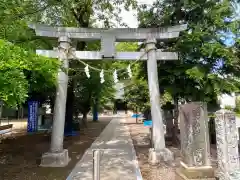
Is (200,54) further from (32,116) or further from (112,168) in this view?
(32,116)

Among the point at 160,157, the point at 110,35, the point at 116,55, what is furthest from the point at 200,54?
the point at 160,157

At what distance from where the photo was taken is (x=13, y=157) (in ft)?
29.8

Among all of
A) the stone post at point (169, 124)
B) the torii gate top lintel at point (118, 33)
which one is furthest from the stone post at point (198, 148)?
the stone post at point (169, 124)

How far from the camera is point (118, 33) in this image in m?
9.15

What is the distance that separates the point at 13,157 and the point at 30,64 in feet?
17.3

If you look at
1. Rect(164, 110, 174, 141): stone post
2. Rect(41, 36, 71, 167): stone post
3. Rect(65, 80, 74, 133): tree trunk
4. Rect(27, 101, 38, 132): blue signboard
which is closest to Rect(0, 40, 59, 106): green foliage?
Rect(41, 36, 71, 167): stone post

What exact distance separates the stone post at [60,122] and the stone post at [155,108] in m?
3.11

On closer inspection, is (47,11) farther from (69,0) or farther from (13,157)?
(13,157)

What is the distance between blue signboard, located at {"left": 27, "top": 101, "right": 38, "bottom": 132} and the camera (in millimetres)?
14591

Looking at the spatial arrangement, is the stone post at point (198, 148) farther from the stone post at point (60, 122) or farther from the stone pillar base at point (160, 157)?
the stone post at point (60, 122)

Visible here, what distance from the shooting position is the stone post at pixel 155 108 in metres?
8.48

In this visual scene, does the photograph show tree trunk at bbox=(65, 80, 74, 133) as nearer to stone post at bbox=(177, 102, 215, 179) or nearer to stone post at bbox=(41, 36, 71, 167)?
stone post at bbox=(41, 36, 71, 167)

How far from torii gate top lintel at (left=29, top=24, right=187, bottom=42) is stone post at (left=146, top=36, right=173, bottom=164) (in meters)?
0.32

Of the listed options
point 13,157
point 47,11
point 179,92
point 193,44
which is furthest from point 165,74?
point 13,157
